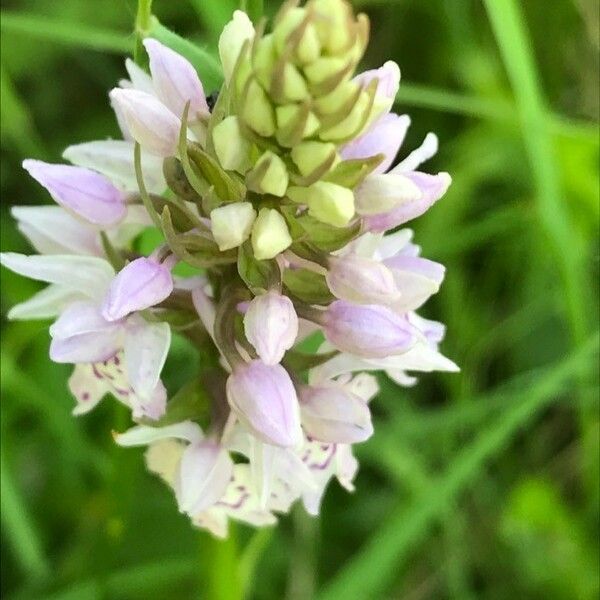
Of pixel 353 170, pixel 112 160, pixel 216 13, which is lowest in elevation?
pixel 353 170

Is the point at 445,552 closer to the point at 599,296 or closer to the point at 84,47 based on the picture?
the point at 599,296

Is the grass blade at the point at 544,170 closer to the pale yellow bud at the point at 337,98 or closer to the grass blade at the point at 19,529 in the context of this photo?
the pale yellow bud at the point at 337,98

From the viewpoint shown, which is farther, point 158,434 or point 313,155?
point 158,434

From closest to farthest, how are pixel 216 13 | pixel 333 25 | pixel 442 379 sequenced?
1. pixel 333 25
2. pixel 216 13
3. pixel 442 379

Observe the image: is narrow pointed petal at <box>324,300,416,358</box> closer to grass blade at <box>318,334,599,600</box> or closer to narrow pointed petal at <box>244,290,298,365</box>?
narrow pointed petal at <box>244,290,298,365</box>

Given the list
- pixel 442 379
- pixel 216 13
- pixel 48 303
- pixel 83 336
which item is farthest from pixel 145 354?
pixel 442 379

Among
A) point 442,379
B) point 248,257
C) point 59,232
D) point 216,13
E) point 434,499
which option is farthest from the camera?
point 442,379

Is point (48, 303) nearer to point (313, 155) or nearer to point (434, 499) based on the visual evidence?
point (313, 155)

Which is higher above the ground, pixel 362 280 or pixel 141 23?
pixel 141 23
